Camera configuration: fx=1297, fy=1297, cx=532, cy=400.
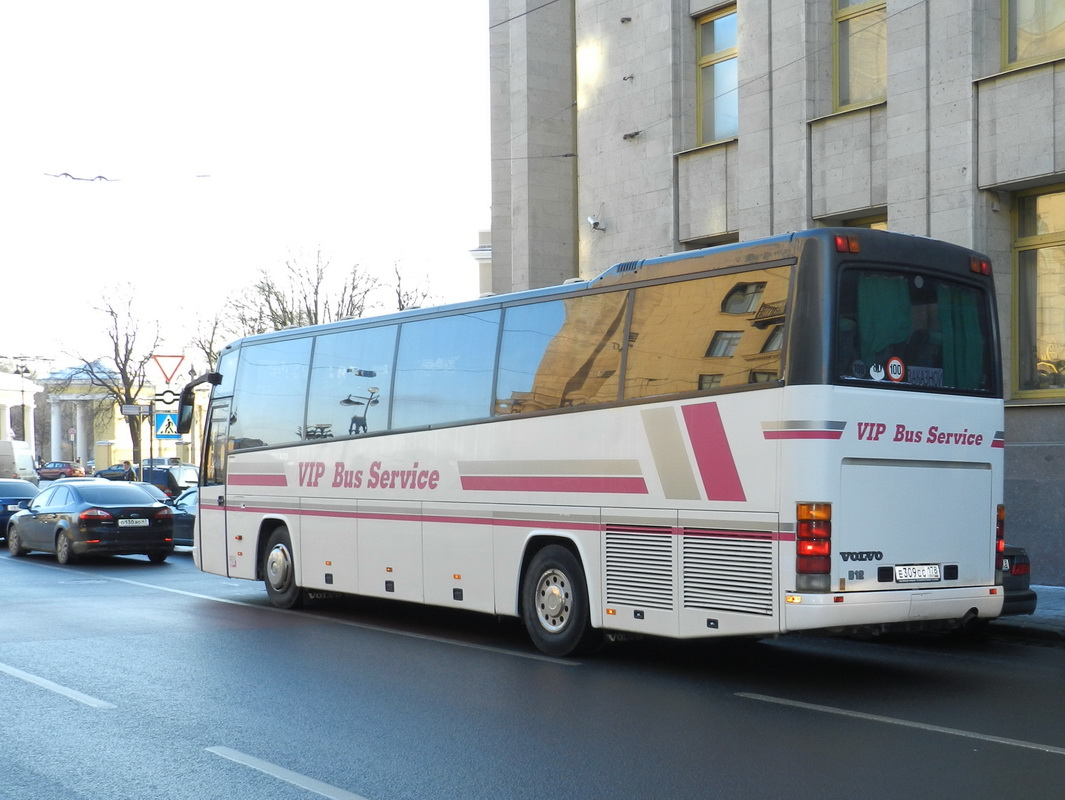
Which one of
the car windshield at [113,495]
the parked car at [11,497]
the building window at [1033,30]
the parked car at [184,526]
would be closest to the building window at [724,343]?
the building window at [1033,30]

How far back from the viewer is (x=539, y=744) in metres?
7.66

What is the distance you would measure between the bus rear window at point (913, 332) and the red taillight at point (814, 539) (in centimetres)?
98

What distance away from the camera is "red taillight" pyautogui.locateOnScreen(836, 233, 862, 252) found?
372 inches

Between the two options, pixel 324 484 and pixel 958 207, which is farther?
pixel 958 207

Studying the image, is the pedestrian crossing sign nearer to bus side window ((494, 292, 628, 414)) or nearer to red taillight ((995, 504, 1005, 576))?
bus side window ((494, 292, 628, 414))

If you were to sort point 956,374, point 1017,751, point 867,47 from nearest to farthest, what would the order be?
point 1017,751 < point 956,374 < point 867,47

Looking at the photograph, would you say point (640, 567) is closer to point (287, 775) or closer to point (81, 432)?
point (287, 775)

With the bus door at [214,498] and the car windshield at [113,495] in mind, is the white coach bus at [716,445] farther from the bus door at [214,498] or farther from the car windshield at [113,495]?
the car windshield at [113,495]

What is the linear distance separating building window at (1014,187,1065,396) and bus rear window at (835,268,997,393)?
674 cm

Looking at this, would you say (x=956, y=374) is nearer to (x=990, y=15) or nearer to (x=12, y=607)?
(x=990, y=15)

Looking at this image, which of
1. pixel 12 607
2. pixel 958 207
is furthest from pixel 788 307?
pixel 12 607

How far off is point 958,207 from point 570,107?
11468 mm

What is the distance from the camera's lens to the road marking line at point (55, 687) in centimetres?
891

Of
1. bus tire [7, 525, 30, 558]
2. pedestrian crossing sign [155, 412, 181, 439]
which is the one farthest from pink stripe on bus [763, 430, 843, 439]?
bus tire [7, 525, 30, 558]
